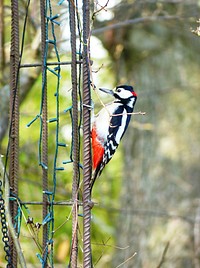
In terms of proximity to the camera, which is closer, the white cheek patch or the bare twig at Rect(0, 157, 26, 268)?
the bare twig at Rect(0, 157, 26, 268)

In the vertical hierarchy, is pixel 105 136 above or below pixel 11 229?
above

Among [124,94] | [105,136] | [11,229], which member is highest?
[124,94]

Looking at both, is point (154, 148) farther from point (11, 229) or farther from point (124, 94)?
point (11, 229)

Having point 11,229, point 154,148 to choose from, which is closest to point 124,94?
point 11,229

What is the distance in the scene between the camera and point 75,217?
2.61 m

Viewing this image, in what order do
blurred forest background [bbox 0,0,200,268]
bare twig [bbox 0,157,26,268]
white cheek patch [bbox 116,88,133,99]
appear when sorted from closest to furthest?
bare twig [bbox 0,157,26,268]
white cheek patch [bbox 116,88,133,99]
blurred forest background [bbox 0,0,200,268]

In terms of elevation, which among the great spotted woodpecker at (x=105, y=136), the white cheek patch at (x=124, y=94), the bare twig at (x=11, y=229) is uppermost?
the white cheek patch at (x=124, y=94)

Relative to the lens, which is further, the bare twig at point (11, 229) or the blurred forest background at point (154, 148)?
the blurred forest background at point (154, 148)

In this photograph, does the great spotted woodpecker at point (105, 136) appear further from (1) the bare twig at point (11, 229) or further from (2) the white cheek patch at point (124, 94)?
(1) the bare twig at point (11, 229)

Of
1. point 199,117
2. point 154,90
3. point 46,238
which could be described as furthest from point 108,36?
point 46,238

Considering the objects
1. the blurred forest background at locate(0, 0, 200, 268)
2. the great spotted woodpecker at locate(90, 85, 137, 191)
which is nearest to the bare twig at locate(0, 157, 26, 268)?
the great spotted woodpecker at locate(90, 85, 137, 191)

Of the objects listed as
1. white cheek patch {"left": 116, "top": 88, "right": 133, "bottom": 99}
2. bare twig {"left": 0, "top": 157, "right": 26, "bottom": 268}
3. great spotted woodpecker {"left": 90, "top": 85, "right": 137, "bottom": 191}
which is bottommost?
bare twig {"left": 0, "top": 157, "right": 26, "bottom": 268}

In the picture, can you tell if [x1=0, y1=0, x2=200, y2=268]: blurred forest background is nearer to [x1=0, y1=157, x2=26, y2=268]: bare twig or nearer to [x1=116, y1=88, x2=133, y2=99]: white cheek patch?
[x1=116, y1=88, x2=133, y2=99]: white cheek patch

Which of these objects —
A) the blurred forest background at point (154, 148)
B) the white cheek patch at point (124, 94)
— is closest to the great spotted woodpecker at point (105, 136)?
the white cheek patch at point (124, 94)
